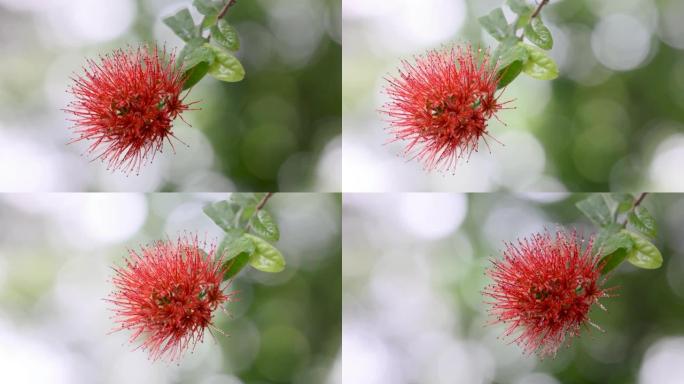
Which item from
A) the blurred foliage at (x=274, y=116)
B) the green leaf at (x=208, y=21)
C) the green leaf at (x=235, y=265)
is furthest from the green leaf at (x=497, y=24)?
the green leaf at (x=235, y=265)

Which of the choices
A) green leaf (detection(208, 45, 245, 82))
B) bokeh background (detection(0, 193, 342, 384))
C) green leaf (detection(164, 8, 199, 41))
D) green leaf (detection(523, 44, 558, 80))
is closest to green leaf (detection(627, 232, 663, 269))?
green leaf (detection(523, 44, 558, 80))

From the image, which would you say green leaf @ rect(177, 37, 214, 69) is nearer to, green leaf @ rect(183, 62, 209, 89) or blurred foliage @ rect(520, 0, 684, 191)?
green leaf @ rect(183, 62, 209, 89)

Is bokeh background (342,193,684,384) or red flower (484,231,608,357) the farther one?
bokeh background (342,193,684,384)

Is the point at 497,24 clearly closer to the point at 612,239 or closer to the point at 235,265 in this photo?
the point at 612,239

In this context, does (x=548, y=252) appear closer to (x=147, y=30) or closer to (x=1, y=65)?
(x=147, y=30)

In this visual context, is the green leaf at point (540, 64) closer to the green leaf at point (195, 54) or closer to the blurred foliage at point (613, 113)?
the blurred foliage at point (613, 113)

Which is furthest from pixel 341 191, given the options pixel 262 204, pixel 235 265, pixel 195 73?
pixel 195 73
